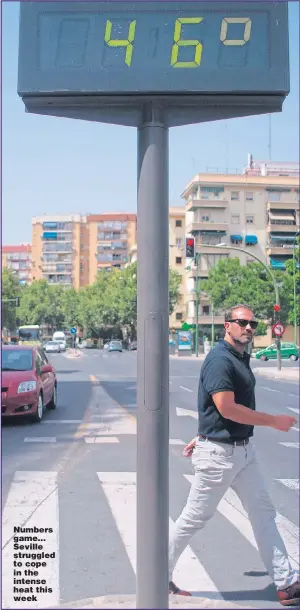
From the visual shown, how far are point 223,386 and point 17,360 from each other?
10667 millimetres

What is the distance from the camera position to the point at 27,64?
3324 millimetres

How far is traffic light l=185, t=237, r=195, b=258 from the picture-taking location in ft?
66.4

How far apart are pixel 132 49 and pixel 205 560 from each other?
3.58 metres

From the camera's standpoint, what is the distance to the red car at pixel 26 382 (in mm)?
12828

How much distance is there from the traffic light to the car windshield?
701 centimetres

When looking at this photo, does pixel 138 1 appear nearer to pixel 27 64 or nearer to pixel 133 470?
pixel 27 64

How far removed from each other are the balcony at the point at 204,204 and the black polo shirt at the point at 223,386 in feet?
203

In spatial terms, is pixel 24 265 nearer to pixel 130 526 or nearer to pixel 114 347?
pixel 114 347

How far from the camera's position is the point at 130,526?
630 centimetres

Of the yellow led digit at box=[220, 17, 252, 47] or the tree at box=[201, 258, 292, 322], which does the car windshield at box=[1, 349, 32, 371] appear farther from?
the tree at box=[201, 258, 292, 322]

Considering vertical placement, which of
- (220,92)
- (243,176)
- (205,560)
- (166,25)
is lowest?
(205,560)

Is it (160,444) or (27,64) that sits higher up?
(27,64)

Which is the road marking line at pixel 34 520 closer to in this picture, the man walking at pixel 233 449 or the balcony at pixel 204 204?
the man walking at pixel 233 449

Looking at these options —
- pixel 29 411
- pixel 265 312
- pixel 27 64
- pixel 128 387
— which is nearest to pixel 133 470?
pixel 29 411
